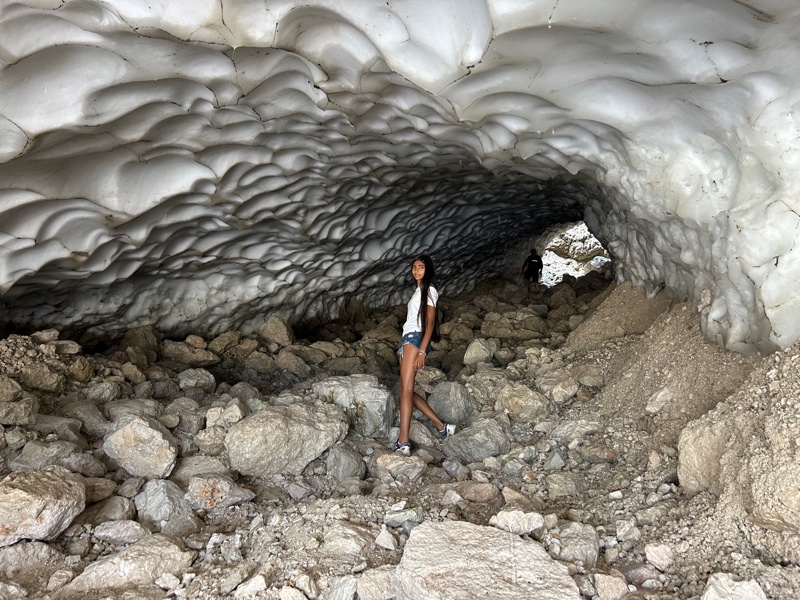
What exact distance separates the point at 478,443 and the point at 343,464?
772mm

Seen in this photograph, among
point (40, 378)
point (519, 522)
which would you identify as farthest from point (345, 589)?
point (40, 378)

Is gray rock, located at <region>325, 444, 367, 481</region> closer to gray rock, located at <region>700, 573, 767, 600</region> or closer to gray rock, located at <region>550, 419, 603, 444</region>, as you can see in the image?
gray rock, located at <region>550, 419, 603, 444</region>

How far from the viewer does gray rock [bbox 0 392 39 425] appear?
2682 mm

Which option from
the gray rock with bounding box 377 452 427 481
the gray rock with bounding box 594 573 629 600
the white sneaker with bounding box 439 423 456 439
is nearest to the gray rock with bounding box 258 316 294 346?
the white sneaker with bounding box 439 423 456 439

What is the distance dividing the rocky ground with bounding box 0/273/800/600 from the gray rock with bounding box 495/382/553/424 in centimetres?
1

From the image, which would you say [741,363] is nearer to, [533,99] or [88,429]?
[533,99]

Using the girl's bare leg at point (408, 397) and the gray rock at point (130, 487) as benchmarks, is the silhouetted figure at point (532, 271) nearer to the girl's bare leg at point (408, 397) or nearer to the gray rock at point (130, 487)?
the girl's bare leg at point (408, 397)

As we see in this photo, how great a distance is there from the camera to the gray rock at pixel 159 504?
2.36 metres

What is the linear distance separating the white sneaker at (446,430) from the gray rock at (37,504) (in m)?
1.99

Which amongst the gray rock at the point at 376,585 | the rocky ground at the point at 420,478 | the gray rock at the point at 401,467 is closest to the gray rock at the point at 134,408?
the rocky ground at the point at 420,478

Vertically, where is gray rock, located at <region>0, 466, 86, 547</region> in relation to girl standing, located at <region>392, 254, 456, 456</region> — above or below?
above

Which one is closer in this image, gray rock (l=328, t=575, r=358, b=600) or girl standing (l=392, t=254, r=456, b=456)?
gray rock (l=328, t=575, r=358, b=600)

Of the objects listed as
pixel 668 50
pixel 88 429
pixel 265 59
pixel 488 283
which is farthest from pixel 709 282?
pixel 488 283

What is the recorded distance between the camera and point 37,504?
2039mm
